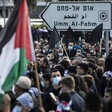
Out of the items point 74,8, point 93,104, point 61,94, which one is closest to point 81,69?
point 61,94

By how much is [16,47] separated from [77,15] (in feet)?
26.0

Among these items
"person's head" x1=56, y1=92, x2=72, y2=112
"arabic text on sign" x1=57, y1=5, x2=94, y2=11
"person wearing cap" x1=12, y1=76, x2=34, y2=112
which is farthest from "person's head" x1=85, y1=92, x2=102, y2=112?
"arabic text on sign" x1=57, y1=5, x2=94, y2=11

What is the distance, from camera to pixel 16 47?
7.88 meters

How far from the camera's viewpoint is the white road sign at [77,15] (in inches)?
608

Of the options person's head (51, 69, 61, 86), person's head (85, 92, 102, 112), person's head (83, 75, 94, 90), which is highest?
person's head (85, 92, 102, 112)

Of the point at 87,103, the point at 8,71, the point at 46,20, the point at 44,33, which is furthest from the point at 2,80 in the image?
the point at 44,33

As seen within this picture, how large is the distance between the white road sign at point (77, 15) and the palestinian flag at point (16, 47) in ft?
24.2

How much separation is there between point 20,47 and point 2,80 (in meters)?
0.56

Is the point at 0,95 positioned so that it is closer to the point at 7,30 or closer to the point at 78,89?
the point at 7,30

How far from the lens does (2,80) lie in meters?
7.55

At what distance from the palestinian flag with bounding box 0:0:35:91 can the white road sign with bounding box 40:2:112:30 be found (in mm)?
7363

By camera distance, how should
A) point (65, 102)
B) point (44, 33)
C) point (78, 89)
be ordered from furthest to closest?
1. point (44, 33)
2. point (78, 89)
3. point (65, 102)

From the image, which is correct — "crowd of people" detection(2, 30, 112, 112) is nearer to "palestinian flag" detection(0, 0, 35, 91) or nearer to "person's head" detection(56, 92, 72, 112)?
"person's head" detection(56, 92, 72, 112)

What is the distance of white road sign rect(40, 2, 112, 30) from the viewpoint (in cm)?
1545
